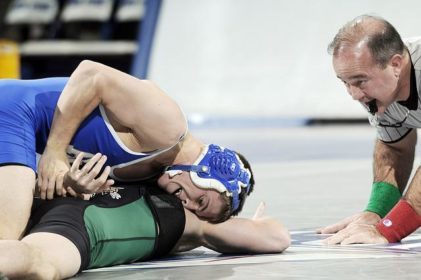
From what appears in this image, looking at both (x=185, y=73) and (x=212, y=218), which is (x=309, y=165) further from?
(x=185, y=73)

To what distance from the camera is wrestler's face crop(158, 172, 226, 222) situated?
3902 millimetres

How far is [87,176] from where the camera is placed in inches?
145

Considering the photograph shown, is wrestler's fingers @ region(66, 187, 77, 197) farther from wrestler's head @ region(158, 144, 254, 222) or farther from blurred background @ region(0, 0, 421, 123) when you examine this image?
blurred background @ region(0, 0, 421, 123)

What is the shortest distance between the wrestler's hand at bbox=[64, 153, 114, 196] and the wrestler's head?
0.33 m

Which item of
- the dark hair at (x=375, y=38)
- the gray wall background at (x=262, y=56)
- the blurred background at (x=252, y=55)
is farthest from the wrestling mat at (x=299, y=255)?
the gray wall background at (x=262, y=56)


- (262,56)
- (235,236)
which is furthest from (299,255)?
(262,56)

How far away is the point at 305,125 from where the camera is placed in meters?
13.8

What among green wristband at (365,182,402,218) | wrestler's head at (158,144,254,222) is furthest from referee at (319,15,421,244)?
wrestler's head at (158,144,254,222)

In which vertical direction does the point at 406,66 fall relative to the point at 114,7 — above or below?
above

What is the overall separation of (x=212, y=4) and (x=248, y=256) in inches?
389

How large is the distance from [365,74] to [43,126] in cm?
124

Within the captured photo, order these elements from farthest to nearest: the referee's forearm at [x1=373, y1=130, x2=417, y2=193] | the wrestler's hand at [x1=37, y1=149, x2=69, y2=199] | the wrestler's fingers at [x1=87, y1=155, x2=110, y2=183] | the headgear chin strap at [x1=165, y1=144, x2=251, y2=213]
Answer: the referee's forearm at [x1=373, y1=130, x2=417, y2=193]
the headgear chin strap at [x1=165, y1=144, x2=251, y2=213]
the wrestler's hand at [x1=37, y1=149, x2=69, y2=199]
the wrestler's fingers at [x1=87, y1=155, x2=110, y2=183]

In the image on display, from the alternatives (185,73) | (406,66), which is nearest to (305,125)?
(185,73)

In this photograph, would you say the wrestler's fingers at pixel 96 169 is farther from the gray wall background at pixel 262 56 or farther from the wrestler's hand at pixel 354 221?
the gray wall background at pixel 262 56
